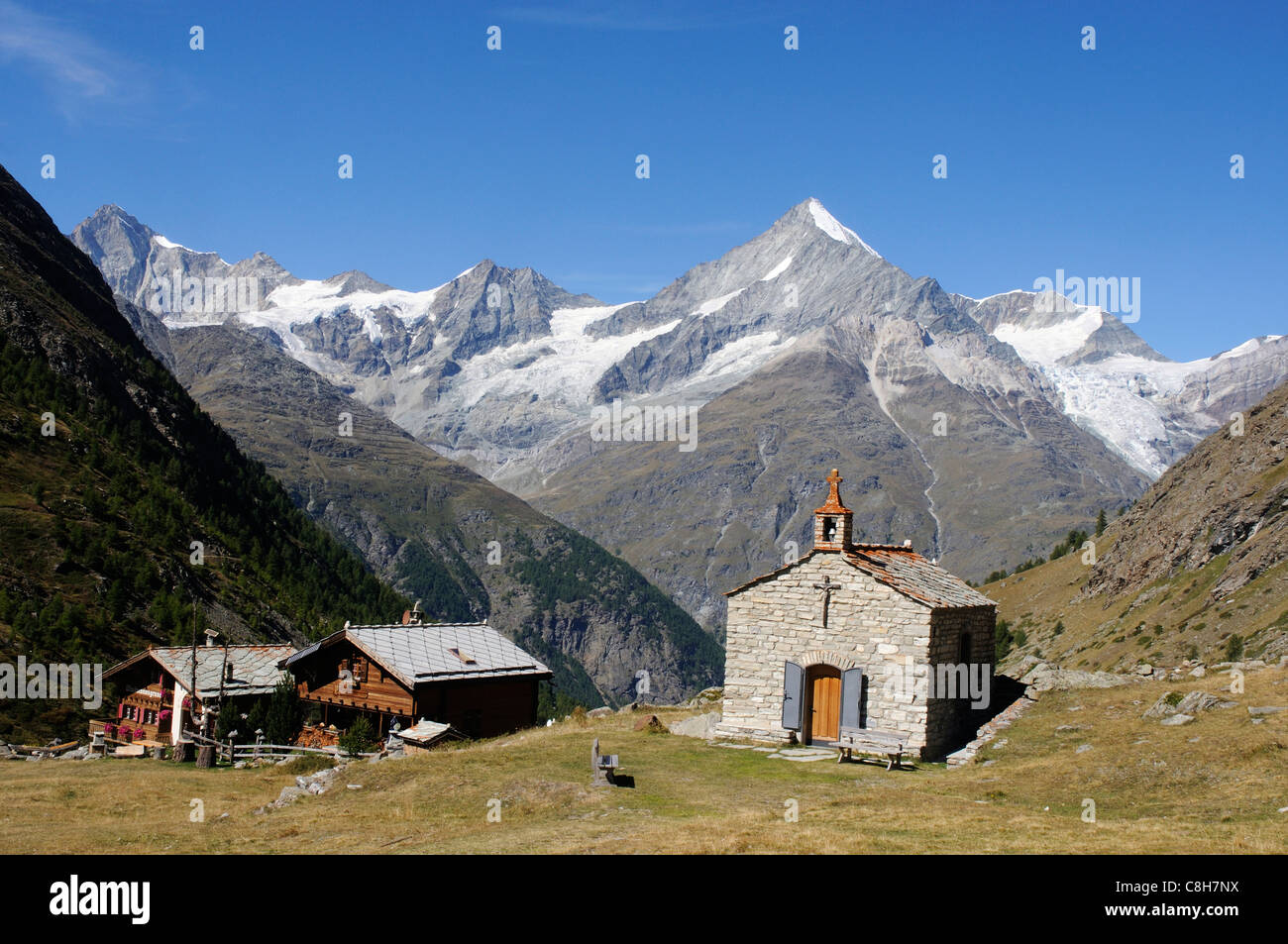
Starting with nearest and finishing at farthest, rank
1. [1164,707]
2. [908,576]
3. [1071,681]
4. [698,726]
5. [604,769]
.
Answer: [604,769], [1164,707], [908,576], [698,726], [1071,681]

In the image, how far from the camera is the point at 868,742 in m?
36.8

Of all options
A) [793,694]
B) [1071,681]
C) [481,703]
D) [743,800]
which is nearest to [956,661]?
[793,694]

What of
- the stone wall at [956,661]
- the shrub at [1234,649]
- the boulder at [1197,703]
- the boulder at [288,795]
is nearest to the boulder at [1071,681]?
the stone wall at [956,661]

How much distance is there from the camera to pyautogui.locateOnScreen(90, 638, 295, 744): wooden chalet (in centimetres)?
5631

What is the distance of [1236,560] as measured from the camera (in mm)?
78562

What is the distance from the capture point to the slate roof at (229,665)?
56.5 meters

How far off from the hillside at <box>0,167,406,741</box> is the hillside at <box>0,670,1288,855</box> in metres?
31.9

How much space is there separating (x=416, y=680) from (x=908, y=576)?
24.2 metres

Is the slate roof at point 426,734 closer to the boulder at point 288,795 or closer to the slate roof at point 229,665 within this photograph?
the boulder at point 288,795

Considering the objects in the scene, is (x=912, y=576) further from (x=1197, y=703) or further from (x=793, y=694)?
(x=1197, y=703)

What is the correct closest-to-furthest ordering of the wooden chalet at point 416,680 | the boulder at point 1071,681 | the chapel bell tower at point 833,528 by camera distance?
1. the chapel bell tower at point 833,528
2. the boulder at point 1071,681
3. the wooden chalet at point 416,680

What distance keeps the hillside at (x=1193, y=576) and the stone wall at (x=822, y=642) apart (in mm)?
25361

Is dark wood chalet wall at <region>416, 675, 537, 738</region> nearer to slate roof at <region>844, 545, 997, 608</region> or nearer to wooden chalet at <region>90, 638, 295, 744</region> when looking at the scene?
wooden chalet at <region>90, 638, 295, 744</region>
